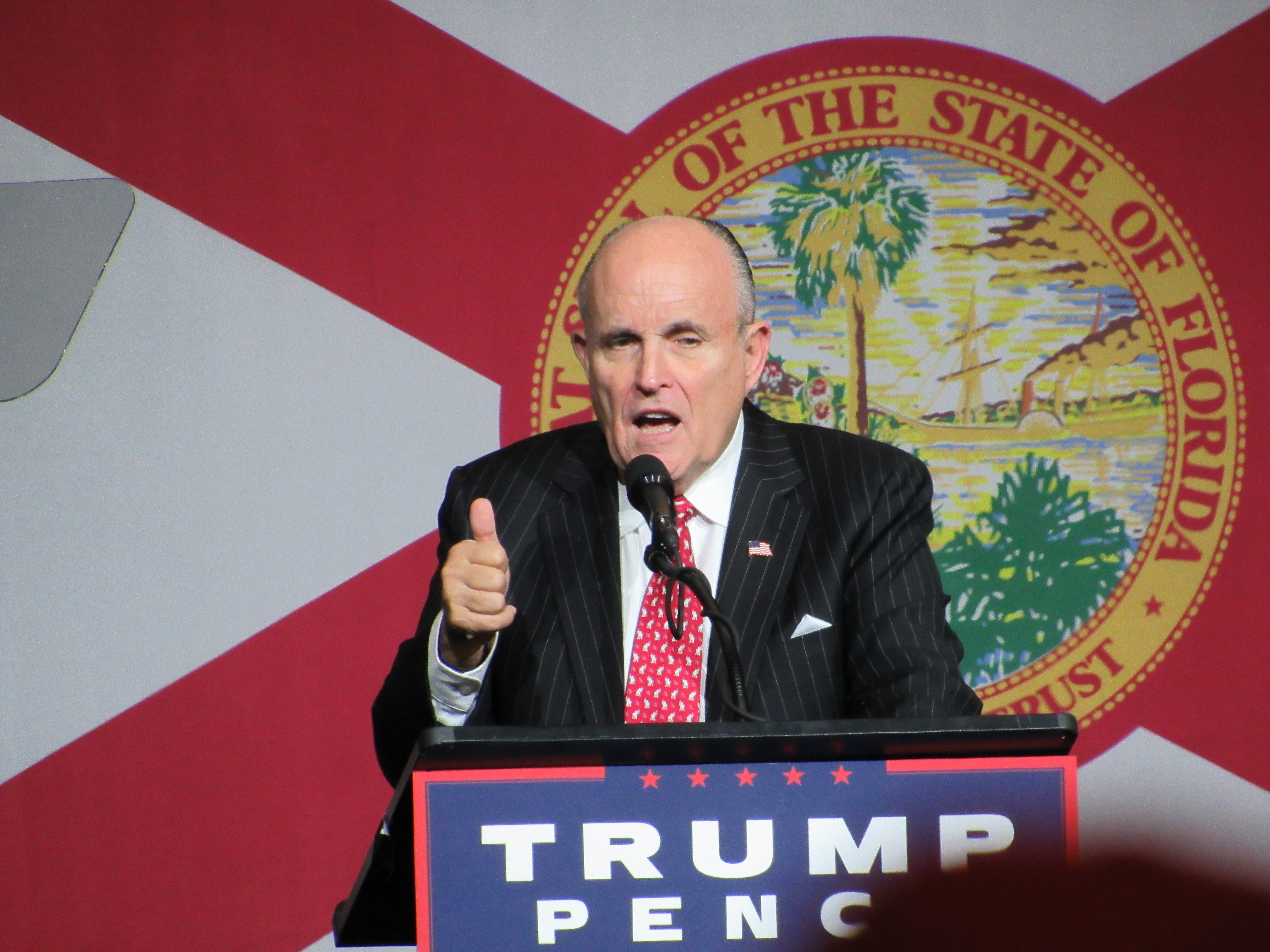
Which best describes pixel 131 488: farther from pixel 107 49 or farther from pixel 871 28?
pixel 871 28

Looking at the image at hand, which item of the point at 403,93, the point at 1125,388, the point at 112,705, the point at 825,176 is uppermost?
the point at 403,93

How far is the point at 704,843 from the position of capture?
100 cm

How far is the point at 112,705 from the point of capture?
273 cm

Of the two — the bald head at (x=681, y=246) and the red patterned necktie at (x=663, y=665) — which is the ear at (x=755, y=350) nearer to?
the bald head at (x=681, y=246)

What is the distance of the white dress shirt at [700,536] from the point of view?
1771mm

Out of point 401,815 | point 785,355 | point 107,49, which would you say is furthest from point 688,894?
point 107,49

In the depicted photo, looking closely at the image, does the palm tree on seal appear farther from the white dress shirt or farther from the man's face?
the man's face

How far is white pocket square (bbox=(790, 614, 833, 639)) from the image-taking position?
1.72 m

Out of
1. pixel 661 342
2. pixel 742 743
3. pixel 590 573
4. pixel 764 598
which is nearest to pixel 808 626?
pixel 764 598

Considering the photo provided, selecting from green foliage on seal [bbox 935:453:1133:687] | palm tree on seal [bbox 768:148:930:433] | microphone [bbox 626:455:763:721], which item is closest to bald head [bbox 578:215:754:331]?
microphone [bbox 626:455:763:721]

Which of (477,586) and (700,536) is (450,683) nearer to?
(477,586)

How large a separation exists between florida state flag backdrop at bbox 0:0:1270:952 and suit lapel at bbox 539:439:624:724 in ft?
2.65

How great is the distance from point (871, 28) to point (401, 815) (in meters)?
2.21

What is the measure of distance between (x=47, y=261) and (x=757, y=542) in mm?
1875
